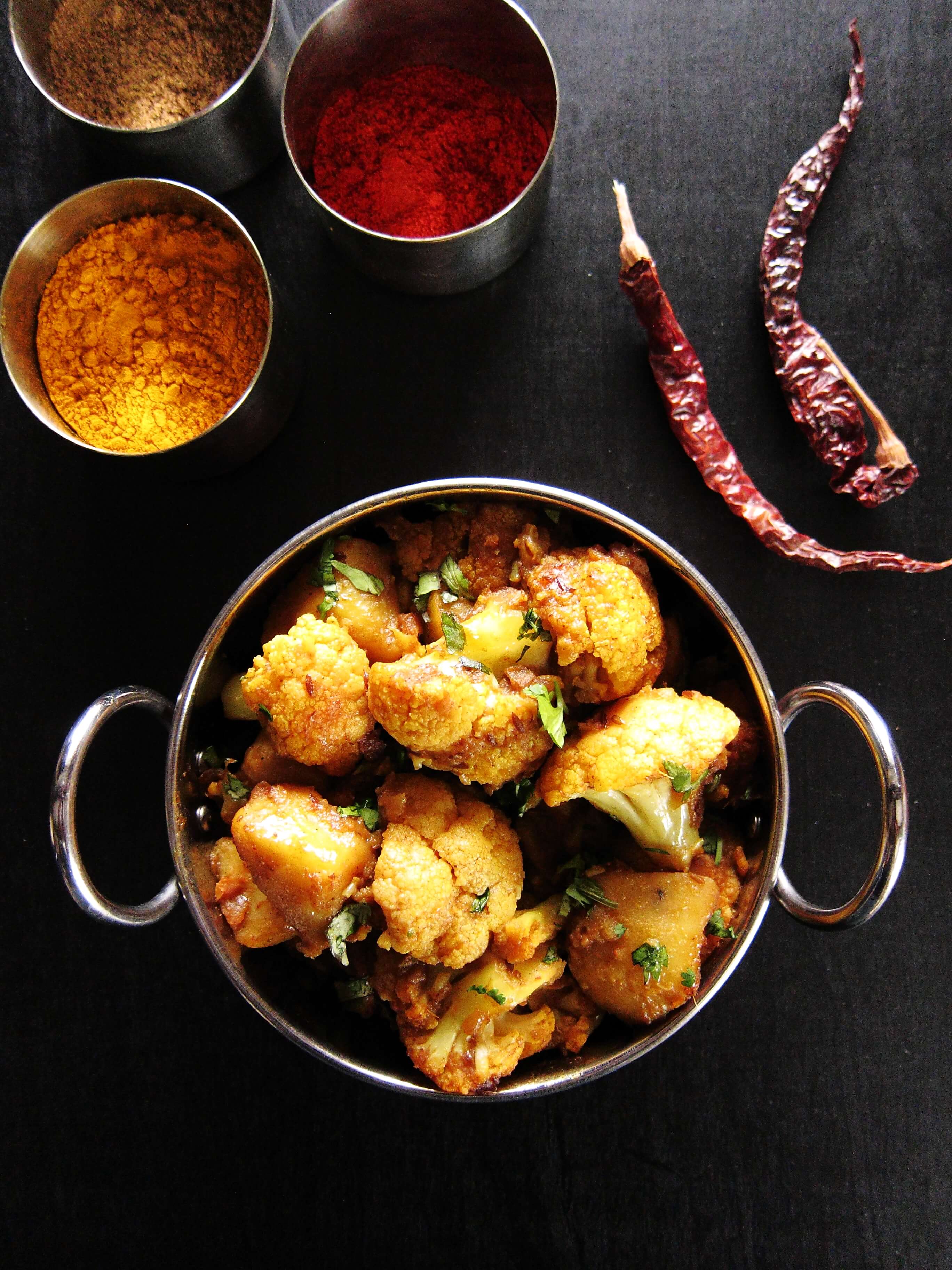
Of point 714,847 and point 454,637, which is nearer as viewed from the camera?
point 454,637

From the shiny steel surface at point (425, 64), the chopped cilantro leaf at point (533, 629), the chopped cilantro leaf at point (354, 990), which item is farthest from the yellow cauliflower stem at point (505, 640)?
the shiny steel surface at point (425, 64)

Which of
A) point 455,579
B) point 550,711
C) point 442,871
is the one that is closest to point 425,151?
point 455,579

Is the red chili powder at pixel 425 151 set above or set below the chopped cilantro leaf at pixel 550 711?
above

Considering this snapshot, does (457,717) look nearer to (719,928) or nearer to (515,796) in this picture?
(515,796)

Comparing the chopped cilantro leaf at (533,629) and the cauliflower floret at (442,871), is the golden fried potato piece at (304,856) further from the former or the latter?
the chopped cilantro leaf at (533,629)

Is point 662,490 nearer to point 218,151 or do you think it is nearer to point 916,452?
point 916,452

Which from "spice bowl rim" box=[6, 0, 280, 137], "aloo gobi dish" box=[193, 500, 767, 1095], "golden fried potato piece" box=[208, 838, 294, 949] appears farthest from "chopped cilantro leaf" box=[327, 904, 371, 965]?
"spice bowl rim" box=[6, 0, 280, 137]
